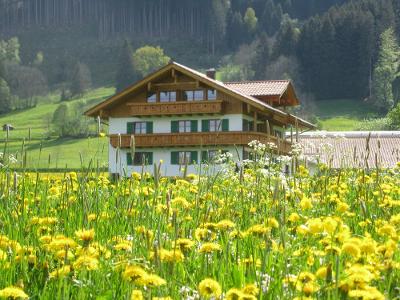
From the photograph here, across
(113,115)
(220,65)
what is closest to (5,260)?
(113,115)

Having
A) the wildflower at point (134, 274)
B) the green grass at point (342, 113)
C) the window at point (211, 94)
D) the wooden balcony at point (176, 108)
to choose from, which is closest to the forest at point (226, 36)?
the green grass at point (342, 113)

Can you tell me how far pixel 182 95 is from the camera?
135 ft

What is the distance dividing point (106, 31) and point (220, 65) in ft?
150

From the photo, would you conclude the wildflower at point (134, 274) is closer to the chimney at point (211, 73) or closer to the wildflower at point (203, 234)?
the wildflower at point (203, 234)

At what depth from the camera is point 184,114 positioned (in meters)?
40.5

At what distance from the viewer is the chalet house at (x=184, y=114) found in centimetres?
3884

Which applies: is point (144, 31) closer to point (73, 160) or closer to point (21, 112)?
point (21, 112)

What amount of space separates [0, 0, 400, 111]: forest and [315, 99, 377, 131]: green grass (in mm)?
2210

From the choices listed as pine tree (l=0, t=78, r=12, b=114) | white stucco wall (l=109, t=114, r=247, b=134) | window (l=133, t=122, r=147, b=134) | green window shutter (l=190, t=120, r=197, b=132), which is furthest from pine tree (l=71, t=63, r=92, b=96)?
green window shutter (l=190, t=120, r=197, b=132)

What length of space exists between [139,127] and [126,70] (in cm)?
8794

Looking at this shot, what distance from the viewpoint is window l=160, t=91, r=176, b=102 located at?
41219 millimetres

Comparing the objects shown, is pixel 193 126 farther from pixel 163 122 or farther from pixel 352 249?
pixel 352 249

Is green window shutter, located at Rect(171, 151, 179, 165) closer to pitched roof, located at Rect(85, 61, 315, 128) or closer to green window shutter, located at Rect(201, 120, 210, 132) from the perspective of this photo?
green window shutter, located at Rect(201, 120, 210, 132)

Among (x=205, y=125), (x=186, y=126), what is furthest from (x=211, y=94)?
(x=186, y=126)
